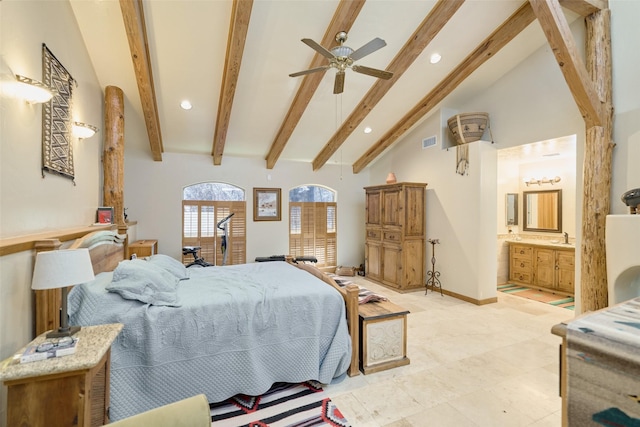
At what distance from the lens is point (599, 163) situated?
10.6 feet

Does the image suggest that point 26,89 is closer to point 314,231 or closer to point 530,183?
point 314,231

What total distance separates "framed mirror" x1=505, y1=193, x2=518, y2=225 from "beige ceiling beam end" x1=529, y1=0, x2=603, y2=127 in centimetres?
309

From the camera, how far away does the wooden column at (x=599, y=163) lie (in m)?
3.21

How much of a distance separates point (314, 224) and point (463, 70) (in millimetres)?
Result: 4168

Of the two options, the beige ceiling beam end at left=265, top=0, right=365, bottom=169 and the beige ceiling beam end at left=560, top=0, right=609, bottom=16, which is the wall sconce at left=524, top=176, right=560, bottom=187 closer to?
the beige ceiling beam end at left=560, top=0, right=609, bottom=16

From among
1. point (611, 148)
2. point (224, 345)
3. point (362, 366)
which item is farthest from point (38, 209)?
point (611, 148)

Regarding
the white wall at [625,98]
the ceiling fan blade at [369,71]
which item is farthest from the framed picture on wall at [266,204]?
the white wall at [625,98]

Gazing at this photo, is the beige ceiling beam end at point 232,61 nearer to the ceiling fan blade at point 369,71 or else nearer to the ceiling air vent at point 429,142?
the ceiling fan blade at point 369,71

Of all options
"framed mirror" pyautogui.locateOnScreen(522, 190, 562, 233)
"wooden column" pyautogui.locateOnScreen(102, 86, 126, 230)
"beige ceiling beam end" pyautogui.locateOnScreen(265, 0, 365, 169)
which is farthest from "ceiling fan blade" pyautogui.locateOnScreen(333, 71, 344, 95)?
"framed mirror" pyautogui.locateOnScreen(522, 190, 562, 233)

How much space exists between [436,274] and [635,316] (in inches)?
170

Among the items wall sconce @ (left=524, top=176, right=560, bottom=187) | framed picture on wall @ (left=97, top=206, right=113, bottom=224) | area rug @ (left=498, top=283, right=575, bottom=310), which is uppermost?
wall sconce @ (left=524, top=176, right=560, bottom=187)

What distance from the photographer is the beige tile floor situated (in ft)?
6.97

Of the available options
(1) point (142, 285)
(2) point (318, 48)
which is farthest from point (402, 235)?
(1) point (142, 285)

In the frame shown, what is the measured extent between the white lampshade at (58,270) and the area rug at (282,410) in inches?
54.9
